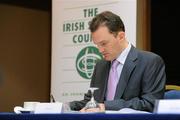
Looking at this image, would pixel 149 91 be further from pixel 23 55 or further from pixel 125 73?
pixel 23 55

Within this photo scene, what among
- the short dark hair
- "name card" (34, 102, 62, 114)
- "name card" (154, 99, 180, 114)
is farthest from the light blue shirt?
"name card" (154, 99, 180, 114)

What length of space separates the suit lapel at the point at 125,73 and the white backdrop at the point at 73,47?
1586mm

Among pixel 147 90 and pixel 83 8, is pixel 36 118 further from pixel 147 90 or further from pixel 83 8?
pixel 83 8

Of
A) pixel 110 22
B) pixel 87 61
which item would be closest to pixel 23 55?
pixel 87 61

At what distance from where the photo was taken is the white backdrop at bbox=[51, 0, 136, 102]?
4277mm

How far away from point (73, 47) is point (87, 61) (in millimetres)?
231

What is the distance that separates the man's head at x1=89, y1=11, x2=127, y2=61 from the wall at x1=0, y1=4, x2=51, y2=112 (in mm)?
4552

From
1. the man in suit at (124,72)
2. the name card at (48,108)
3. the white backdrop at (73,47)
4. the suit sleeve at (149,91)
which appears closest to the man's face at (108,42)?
the man in suit at (124,72)

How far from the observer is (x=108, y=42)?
8.58 feet

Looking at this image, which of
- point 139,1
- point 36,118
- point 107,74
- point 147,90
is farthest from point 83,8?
point 36,118

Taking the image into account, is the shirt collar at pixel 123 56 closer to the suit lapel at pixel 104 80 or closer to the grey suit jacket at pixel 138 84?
the grey suit jacket at pixel 138 84

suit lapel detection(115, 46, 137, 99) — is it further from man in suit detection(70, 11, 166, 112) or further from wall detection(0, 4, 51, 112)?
wall detection(0, 4, 51, 112)

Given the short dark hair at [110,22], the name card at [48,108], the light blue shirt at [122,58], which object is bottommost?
the name card at [48,108]

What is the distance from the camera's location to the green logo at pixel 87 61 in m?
4.23
